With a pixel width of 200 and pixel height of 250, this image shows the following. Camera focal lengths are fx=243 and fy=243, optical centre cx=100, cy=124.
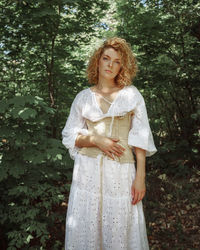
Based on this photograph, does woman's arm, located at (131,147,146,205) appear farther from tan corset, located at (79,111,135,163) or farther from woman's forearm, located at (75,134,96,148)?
woman's forearm, located at (75,134,96,148)

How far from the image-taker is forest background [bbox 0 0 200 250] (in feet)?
8.26

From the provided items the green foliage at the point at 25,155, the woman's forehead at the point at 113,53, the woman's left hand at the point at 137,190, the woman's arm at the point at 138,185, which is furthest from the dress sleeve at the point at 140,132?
the green foliage at the point at 25,155

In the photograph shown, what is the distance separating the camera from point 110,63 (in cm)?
175

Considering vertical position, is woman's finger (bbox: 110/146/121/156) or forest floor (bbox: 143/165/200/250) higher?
woman's finger (bbox: 110/146/121/156)

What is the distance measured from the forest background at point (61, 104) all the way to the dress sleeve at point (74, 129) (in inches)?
20.0

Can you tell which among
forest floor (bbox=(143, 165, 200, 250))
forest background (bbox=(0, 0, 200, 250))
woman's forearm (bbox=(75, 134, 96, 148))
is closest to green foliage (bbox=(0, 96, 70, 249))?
forest background (bbox=(0, 0, 200, 250))

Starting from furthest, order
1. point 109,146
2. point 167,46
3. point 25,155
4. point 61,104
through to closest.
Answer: point 167,46, point 61,104, point 25,155, point 109,146

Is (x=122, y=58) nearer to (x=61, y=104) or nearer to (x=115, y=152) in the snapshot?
(x=115, y=152)

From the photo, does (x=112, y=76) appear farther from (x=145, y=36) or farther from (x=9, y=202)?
(x=145, y=36)

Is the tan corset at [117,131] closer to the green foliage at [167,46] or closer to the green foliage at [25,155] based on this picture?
the green foliage at [25,155]

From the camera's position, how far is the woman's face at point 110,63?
1757 mm

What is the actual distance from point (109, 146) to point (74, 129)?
335mm

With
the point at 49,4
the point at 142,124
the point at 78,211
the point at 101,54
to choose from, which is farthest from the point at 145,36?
the point at 78,211

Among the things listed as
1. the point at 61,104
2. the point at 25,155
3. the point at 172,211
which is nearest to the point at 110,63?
the point at 25,155
